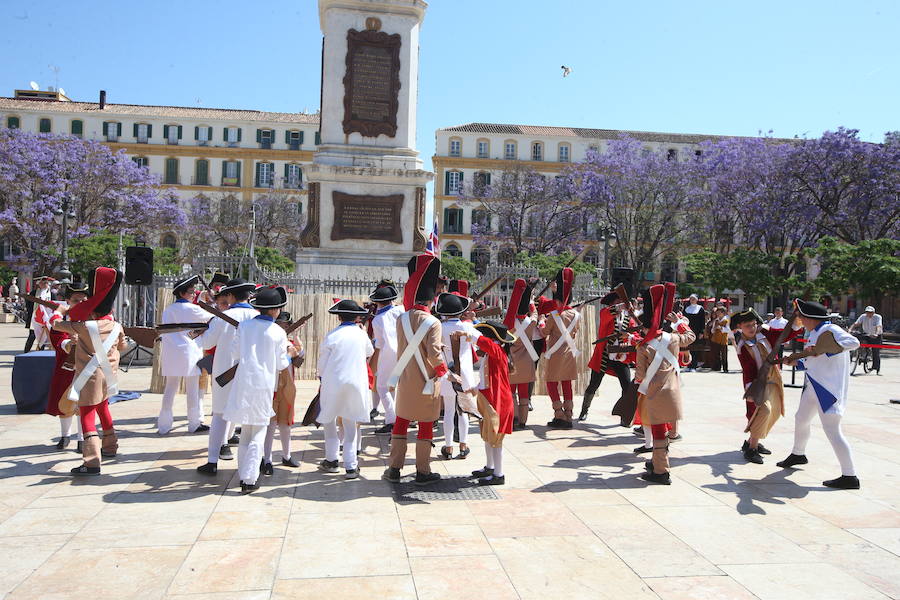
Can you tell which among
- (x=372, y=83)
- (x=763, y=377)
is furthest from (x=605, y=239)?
(x=763, y=377)

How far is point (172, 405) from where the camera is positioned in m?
8.50

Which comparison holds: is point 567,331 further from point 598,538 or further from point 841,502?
point 598,538

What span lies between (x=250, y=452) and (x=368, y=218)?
10485mm

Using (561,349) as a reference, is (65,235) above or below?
above

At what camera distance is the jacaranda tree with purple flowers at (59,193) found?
3488cm

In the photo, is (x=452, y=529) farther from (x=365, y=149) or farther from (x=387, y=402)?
(x=365, y=149)

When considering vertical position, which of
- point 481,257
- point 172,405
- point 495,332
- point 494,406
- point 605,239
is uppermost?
point 605,239

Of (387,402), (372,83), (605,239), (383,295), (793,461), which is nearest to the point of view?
(793,461)

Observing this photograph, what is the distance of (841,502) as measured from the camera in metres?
6.20

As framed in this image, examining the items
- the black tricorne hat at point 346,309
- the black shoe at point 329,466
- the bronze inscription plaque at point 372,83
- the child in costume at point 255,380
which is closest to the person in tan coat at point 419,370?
the black tricorne hat at point 346,309

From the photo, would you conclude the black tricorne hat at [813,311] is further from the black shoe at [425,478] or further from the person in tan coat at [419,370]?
the black shoe at [425,478]

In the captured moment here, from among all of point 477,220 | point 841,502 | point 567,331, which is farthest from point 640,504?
point 477,220

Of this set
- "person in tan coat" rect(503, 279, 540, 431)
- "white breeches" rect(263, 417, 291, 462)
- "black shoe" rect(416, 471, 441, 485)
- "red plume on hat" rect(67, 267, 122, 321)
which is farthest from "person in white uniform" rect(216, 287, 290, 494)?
"person in tan coat" rect(503, 279, 540, 431)

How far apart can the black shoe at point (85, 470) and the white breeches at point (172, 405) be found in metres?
1.95
